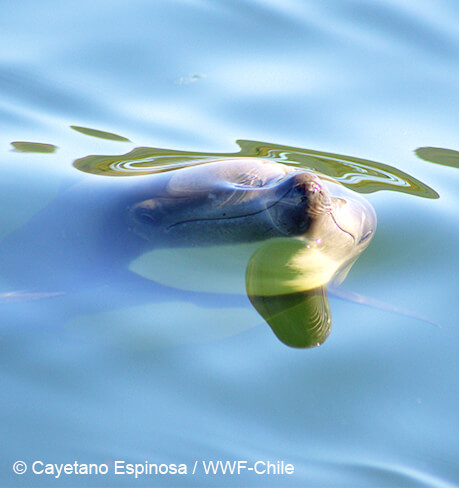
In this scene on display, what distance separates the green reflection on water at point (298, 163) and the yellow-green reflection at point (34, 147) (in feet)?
0.79

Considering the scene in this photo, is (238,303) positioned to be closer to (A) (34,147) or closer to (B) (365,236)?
(B) (365,236)

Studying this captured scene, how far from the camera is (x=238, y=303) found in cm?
279

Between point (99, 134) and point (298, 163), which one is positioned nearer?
point (298, 163)

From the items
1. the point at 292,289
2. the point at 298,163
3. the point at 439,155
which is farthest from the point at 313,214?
the point at 439,155

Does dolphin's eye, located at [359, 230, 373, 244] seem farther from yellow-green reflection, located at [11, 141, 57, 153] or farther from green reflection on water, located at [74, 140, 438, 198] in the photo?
yellow-green reflection, located at [11, 141, 57, 153]

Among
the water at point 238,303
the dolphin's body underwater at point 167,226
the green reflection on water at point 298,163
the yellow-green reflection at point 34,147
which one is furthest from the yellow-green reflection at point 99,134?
the dolphin's body underwater at point 167,226

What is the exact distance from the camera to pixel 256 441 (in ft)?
7.63

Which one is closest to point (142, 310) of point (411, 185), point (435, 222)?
point (435, 222)

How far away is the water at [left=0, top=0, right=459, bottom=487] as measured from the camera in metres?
2.33

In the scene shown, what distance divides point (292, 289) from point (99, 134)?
6.05ft

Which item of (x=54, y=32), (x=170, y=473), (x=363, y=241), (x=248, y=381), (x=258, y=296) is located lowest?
(x=170, y=473)

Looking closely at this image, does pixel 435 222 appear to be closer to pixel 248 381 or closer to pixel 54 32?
pixel 248 381

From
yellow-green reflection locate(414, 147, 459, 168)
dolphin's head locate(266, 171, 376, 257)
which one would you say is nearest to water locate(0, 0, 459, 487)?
yellow-green reflection locate(414, 147, 459, 168)

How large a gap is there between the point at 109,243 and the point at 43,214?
441mm
